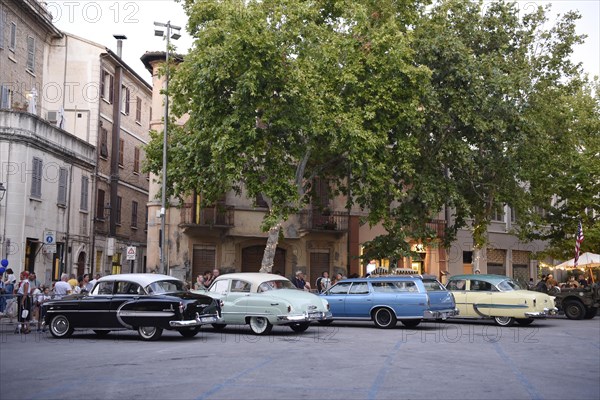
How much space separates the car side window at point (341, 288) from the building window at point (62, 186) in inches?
710

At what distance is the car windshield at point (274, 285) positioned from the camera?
69.6ft

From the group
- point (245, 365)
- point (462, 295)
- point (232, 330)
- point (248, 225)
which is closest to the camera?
point (245, 365)

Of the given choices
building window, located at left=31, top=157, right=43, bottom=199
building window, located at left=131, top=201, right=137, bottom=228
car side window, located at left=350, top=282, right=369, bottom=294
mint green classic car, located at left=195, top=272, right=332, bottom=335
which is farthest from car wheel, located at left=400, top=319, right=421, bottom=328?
building window, located at left=131, top=201, right=137, bottom=228

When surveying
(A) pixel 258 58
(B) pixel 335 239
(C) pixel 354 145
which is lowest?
(B) pixel 335 239

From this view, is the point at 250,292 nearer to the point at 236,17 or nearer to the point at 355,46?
the point at 236,17

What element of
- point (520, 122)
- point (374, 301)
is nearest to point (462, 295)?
point (374, 301)

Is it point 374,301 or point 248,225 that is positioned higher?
point 248,225

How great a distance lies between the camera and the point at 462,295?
2562 centimetres

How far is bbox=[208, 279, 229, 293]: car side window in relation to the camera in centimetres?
2164

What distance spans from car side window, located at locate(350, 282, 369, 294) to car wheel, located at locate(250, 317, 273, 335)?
13.3 ft

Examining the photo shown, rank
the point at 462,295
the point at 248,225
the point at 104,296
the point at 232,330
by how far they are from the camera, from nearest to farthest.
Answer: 1. the point at 104,296
2. the point at 232,330
3. the point at 462,295
4. the point at 248,225

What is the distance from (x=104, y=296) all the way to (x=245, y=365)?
708 centimetres

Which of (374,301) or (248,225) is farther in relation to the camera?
(248,225)

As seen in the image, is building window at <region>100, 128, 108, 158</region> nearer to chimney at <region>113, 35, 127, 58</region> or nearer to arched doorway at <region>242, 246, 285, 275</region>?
chimney at <region>113, 35, 127, 58</region>
